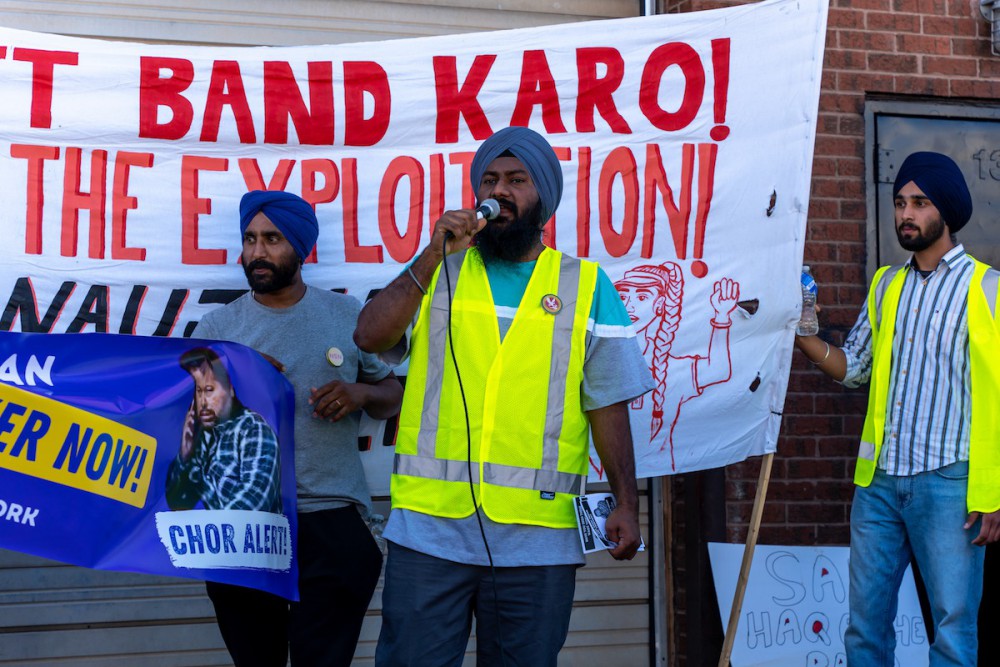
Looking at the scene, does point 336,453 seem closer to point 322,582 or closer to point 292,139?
point 322,582

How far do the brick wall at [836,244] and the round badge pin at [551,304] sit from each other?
2456 mm

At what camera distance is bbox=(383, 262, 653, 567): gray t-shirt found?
3.47 metres

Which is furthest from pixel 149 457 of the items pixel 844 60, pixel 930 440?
pixel 844 60

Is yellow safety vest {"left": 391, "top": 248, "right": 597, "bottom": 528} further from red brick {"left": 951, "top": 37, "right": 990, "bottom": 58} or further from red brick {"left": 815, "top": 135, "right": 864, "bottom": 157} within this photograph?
red brick {"left": 951, "top": 37, "right": 990, "bottom": 58}

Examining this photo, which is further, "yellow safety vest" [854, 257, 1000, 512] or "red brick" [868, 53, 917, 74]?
"red brick" [868, 53, 917, 74]

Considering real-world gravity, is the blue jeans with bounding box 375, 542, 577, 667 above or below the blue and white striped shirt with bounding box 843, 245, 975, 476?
below

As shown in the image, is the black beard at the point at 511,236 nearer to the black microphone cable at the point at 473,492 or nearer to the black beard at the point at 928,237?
the black microphone cable at the point at 473,492

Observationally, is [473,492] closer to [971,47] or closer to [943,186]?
[943,186]

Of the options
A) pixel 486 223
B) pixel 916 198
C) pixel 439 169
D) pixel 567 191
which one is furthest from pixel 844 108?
pixel 486 223

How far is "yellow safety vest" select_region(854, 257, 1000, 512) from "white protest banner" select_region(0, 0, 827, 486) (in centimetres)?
37

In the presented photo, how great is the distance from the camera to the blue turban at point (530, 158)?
3705 mm

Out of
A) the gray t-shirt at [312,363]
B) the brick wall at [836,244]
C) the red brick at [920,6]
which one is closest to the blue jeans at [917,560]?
the brick wall at [836,244]

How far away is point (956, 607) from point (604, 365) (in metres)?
1.79

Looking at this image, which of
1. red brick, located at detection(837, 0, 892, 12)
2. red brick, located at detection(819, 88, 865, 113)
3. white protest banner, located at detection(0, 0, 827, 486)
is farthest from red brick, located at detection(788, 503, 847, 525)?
red brick, located at detection(837, 0, 892, 12)
